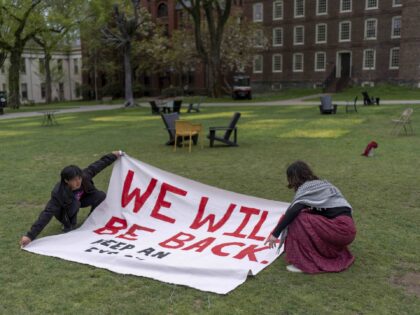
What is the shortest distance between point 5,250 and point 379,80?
51288 mm

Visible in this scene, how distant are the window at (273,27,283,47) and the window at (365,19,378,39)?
34.7 ft

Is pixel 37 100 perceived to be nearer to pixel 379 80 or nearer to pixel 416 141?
pixel 379 80

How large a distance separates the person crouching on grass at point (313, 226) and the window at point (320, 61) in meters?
52.9

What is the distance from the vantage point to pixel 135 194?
6.66m

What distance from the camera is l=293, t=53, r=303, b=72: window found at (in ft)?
187

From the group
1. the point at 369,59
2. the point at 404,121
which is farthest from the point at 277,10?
the point at 404,121

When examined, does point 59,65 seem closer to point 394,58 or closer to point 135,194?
point 394,58

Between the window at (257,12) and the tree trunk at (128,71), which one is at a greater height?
the window at (257,12)

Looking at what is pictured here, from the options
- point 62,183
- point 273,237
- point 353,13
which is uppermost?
point 353,13

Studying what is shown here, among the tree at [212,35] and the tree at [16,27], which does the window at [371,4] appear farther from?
the tree at [16,27]

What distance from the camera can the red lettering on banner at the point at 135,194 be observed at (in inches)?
258

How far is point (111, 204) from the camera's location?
6594 millimetres

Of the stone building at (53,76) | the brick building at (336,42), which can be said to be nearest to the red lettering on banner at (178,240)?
the brick building at (336,42)

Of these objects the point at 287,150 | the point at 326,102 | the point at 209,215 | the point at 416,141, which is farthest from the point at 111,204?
the point at 326,102
